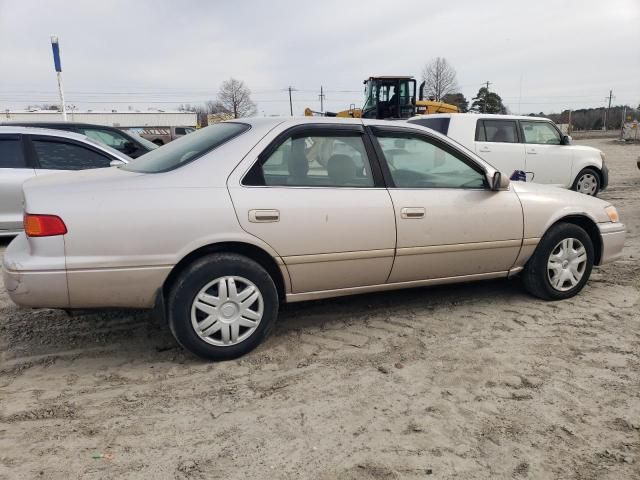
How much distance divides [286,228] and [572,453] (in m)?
1.92

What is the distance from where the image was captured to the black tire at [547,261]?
3.98 meters

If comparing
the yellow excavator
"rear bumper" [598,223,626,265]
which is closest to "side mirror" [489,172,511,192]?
"rear bumper" [598,223,626,265]

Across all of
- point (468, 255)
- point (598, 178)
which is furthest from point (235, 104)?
point (468, 255)

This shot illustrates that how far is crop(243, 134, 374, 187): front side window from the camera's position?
3.16 metres

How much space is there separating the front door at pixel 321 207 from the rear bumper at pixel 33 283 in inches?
42.3

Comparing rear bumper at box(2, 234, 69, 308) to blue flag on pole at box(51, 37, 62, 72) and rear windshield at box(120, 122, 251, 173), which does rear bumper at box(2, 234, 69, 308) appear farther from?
blue flag on pole at box(51, 37, 62, 72)

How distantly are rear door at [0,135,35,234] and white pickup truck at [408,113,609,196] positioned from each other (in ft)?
19.6

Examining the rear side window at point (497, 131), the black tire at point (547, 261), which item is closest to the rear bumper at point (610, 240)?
the black tire at point (547, 261)

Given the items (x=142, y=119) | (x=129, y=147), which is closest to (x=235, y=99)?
(x=142, y=119)

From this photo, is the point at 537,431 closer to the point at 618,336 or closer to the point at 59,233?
Answer: the point at 618,336

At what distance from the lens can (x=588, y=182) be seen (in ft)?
31.0

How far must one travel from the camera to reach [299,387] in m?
2.81

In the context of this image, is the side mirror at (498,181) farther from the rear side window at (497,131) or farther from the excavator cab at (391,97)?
the excavator cab at (391,97)

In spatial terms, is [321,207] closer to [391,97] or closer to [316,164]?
[316,164]
